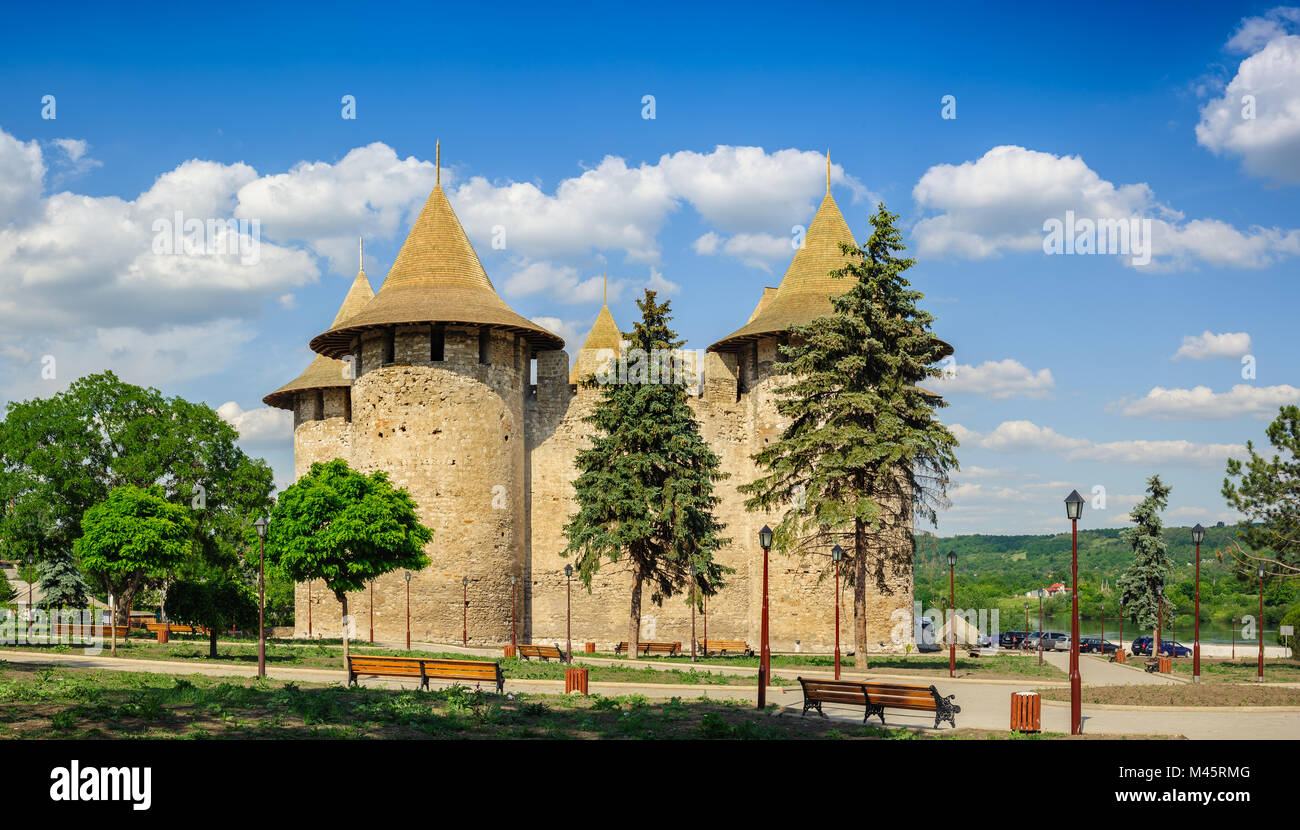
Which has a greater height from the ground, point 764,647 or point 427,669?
point 764,647

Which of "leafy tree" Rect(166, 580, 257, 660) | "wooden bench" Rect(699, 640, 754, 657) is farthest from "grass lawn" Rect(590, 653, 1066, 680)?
"leafy tree" Rect(166, 580, 257, 660)

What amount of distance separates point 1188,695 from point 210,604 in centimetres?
2321

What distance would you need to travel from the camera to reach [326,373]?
4231 cm

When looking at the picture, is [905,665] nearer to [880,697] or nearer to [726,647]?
[726,647]

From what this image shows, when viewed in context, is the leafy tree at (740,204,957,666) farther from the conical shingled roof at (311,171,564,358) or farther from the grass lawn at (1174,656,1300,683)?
the conical shingled roof at (311,171,564,358)

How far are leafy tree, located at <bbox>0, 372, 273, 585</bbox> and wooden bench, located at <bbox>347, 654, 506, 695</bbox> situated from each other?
23.5 meters

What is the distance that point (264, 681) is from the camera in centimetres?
1941

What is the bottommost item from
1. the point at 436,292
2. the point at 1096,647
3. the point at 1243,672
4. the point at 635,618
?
the point at 1096,647

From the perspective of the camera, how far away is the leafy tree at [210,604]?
2681 centimetres

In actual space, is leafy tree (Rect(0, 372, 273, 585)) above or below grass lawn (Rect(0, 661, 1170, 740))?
above

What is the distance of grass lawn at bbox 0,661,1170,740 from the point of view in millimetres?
12273

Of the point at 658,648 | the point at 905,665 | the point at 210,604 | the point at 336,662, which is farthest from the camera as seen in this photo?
the point at 658,648

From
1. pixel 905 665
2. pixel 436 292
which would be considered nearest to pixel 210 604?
pixel 436 292
